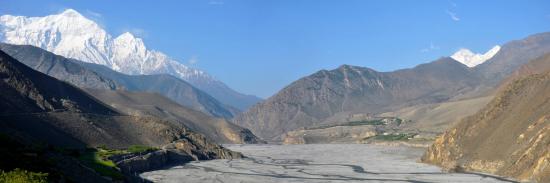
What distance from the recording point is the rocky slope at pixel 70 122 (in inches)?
5012

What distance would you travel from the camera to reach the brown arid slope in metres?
100

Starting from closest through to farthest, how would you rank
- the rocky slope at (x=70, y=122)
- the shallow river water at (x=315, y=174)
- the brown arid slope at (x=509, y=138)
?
the brown arid slope at (x=509, y=138) → the shallow river water at (x=315, y=174) → the rocky slope at (x=70, y=122)

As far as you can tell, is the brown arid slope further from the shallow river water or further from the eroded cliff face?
the shallow river water

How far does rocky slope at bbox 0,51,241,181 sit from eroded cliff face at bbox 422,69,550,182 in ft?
194

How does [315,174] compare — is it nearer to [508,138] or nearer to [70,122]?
[508,138]

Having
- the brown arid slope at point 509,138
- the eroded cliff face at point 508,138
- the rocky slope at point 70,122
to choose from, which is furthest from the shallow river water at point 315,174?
the rocky slope at point 70,122

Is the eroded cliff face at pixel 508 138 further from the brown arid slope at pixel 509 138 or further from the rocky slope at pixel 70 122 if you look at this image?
the rocky slope at pixel 70 122

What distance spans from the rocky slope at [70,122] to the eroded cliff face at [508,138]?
2329 inches

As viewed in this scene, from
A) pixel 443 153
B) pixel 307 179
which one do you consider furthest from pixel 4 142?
pixel 443 153

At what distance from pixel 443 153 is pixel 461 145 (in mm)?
5633

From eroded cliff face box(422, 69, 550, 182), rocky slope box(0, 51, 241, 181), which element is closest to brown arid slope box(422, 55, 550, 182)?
eroded cliff face box(422, 69, 550, 182)

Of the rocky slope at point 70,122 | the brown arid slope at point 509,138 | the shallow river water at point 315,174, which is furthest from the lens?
the rocky slope at point 70,122

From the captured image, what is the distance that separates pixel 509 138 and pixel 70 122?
87.0 m

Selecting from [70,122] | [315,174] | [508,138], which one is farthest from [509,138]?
[70,122]
